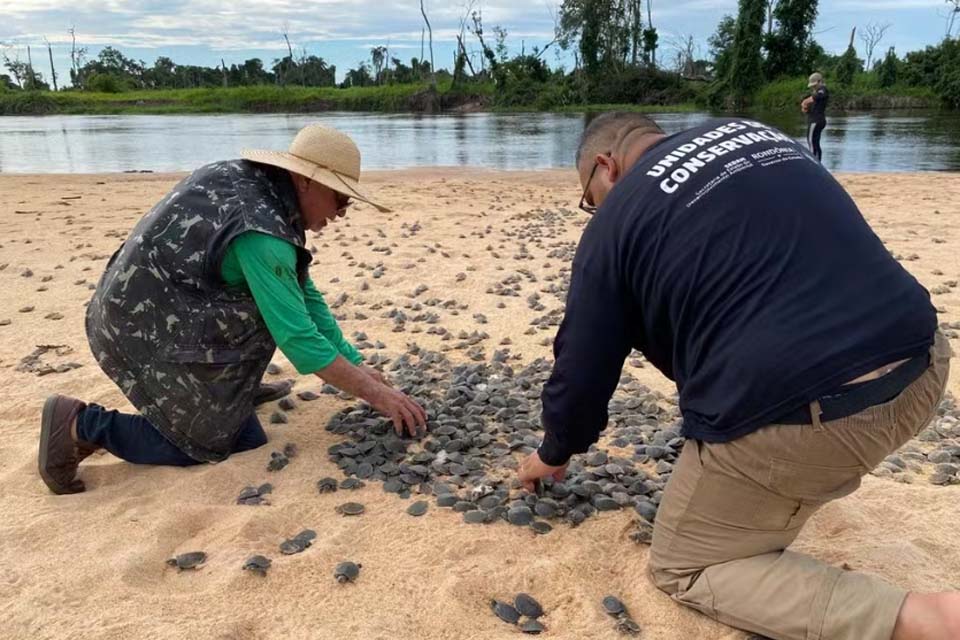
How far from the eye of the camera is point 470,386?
3.32 meters

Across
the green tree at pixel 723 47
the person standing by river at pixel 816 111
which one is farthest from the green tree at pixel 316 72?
the person standing by river at pixel 816 111

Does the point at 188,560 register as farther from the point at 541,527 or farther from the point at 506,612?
the point at 541,527

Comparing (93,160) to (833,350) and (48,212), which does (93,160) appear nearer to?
(48,212)

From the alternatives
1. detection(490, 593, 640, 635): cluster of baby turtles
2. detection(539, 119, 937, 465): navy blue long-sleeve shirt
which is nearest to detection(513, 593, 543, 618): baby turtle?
detection(490, 593, 640, 635): cluster of baby turtles

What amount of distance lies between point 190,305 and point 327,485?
2.53 feet

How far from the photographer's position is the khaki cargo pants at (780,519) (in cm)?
165

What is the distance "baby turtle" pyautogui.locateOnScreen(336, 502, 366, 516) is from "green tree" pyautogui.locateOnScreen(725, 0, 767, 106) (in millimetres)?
43350

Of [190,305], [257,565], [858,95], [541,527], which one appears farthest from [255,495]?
[858,95]

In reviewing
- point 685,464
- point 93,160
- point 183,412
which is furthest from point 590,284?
point 93,160

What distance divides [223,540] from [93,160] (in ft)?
53.6

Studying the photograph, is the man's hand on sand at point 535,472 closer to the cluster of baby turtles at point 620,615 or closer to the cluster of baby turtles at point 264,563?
the cluster of baby turtles at point 620,615

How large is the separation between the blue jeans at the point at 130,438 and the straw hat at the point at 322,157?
105 centimetres

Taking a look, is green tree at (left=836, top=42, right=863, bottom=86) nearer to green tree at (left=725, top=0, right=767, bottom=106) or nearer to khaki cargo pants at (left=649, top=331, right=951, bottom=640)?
green tree at (left=725, top=0, right=767, bottom=106)

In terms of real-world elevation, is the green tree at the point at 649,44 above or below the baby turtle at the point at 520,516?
above
